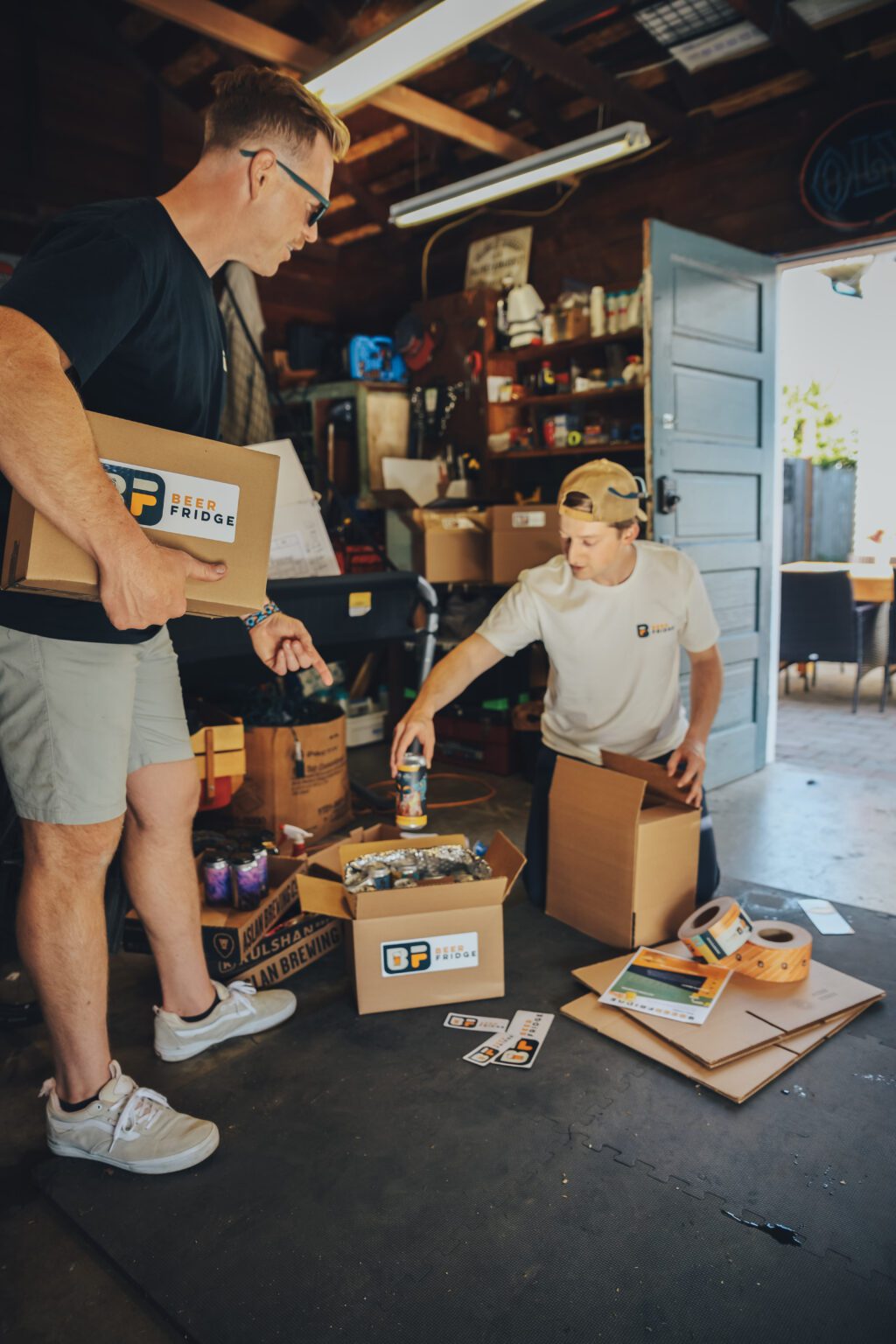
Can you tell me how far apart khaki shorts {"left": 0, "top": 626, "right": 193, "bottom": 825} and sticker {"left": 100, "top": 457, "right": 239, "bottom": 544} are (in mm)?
240

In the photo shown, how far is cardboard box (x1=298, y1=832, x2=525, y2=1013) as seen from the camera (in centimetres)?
203

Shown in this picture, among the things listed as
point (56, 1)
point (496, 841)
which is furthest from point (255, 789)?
point (56, 1)

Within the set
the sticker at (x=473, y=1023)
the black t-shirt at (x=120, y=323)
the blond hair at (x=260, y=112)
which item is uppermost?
the blond hair at (x=260, y=112)

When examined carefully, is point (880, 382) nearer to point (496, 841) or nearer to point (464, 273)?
point (464, 273)

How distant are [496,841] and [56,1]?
5.24 m

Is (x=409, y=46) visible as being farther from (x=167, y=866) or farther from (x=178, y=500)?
(x=167, y=866)

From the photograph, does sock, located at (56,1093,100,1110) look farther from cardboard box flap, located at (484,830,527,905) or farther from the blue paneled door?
the blue paneled door

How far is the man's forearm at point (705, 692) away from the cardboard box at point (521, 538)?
1.86m

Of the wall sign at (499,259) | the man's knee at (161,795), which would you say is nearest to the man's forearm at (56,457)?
the man's knee at (161,795)

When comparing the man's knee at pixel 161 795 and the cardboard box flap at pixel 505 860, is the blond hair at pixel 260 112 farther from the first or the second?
the cardboard box flap at pixel 505 860

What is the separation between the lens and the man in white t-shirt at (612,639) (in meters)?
2.36

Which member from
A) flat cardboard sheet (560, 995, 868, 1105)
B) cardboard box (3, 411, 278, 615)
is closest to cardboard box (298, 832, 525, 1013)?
flat cardboard sheet (560, 995, 868, 1105)

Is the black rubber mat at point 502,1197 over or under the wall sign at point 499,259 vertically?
under

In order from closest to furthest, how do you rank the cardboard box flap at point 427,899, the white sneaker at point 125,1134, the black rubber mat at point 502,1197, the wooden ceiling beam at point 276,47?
1. the black rubber mat at point 502,1197
2. the white sneaker at point 125,1134
3. the cardboard box flap at point 427,899
4. the wooden ceiling beam at point 276,47
